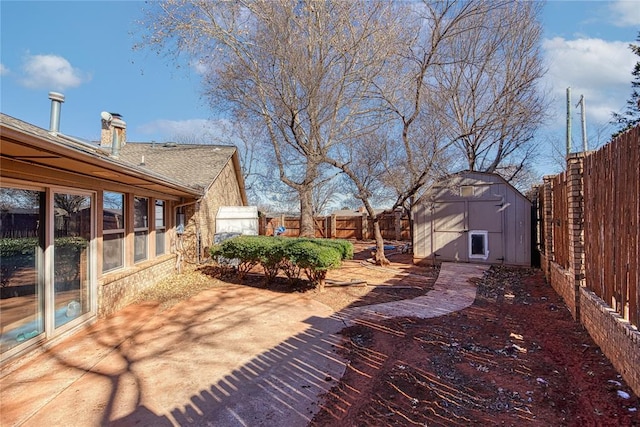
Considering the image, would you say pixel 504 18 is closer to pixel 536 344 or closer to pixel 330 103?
pixel 330 103

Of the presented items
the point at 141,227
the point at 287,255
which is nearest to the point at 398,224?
the point at 287,255

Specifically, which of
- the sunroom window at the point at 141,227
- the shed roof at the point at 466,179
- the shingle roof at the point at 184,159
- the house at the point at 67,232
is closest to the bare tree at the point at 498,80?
the shed roof at the point at 466,179

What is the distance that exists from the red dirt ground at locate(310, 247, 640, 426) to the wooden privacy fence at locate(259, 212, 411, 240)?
15220 millimetres

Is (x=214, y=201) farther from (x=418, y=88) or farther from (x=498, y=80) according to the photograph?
(x=498, y=80)

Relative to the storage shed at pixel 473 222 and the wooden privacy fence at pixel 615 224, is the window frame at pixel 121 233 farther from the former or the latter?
the storage shed at pixel 473 222

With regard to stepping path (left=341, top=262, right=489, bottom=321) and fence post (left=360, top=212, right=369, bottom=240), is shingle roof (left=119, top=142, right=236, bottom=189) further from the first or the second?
fence post (left=360, top=212, right=369, bottom=240)

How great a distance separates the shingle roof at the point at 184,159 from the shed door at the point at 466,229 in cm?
762

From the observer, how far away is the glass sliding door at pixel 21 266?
3.81m

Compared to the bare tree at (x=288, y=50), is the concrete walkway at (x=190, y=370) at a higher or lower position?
lower

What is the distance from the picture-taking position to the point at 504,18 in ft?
38.4

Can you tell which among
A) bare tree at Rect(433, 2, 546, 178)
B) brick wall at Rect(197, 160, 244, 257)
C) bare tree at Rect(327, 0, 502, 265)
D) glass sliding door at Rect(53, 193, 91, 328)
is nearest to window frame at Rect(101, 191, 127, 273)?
glass sliding door at Rect(53, 193, 91, 328)

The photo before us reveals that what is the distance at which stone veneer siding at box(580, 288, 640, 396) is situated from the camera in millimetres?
2865

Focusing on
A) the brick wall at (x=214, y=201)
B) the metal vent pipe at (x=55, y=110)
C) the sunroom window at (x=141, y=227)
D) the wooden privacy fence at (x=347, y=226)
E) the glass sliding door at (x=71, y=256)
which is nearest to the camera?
the glass sliding door at (x=71, y=256)

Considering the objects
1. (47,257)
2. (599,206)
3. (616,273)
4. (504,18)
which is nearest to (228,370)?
(47,257)
